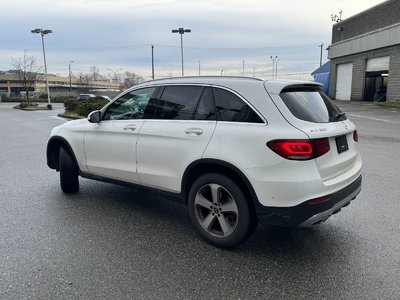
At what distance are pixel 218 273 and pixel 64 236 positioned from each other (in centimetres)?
185

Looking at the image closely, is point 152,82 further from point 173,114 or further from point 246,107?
point 246,107

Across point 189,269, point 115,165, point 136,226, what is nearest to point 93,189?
point 115,165

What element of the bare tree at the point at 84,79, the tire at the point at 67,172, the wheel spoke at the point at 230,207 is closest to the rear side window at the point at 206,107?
the wheel spoke at the point at 230,207

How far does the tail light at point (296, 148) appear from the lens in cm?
306

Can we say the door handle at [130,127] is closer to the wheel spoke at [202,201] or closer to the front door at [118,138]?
the front door at [118,138]

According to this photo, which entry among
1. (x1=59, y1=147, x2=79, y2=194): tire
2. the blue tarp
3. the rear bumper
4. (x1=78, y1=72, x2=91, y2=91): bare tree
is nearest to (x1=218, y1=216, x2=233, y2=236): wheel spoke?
the rear bumper

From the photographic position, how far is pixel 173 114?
401 cm

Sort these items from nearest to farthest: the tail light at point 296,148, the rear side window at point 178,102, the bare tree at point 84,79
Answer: the tail light at point 296,148
the rear side window at point 178,102
the bare tree at point 84,79

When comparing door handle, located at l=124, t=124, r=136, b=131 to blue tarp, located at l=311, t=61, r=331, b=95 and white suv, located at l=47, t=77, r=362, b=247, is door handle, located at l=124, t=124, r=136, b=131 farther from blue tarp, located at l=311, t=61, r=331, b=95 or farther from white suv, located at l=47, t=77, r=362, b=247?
blue tarp, located at l=311, t=61, r=331, b=95

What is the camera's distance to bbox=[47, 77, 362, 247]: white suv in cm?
312

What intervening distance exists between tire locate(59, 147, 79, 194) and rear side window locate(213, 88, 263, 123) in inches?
109

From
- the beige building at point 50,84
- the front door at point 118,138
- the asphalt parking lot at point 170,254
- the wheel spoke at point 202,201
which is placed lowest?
the asphalt parking lot at point 170,254

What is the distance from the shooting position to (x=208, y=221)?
3725 millimetres

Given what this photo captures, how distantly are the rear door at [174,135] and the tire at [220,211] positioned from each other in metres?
0.28
